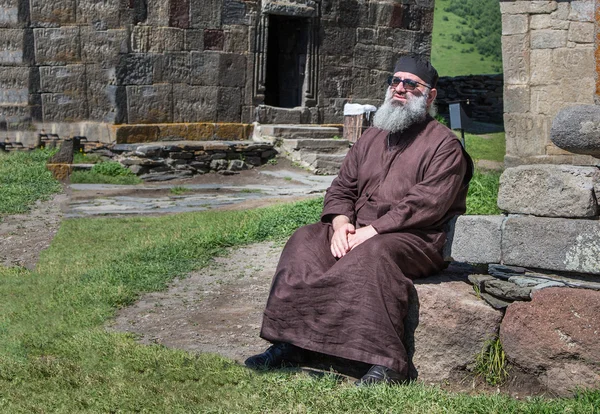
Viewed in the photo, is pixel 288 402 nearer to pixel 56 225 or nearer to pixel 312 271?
pixel 312 271

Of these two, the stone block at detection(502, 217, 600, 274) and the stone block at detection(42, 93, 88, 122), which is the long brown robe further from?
the stone block at detection(42, 93, 88, 122)

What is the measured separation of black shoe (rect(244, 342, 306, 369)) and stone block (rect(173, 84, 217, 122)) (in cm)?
1040

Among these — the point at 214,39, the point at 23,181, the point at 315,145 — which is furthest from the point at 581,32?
the point at 23,181

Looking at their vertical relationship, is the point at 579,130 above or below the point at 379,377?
above

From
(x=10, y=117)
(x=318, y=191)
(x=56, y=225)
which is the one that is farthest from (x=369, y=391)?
(x=10, y=117)

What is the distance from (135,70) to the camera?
47.1 ft

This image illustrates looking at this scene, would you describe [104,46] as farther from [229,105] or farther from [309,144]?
[309,144]

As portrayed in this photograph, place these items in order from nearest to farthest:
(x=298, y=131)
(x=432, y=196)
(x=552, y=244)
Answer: (x=552, y=244)
(x=432, y=196)
(x=298, y=131)

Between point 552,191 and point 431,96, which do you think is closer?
point 552,191

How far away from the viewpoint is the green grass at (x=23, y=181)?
1096cm

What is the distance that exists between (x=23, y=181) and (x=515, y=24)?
729cm

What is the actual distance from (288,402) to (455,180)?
158 cm

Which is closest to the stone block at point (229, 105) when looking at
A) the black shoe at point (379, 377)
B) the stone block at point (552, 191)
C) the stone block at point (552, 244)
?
the stone block at point (552, 191)

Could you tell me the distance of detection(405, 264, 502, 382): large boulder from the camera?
4582mm
